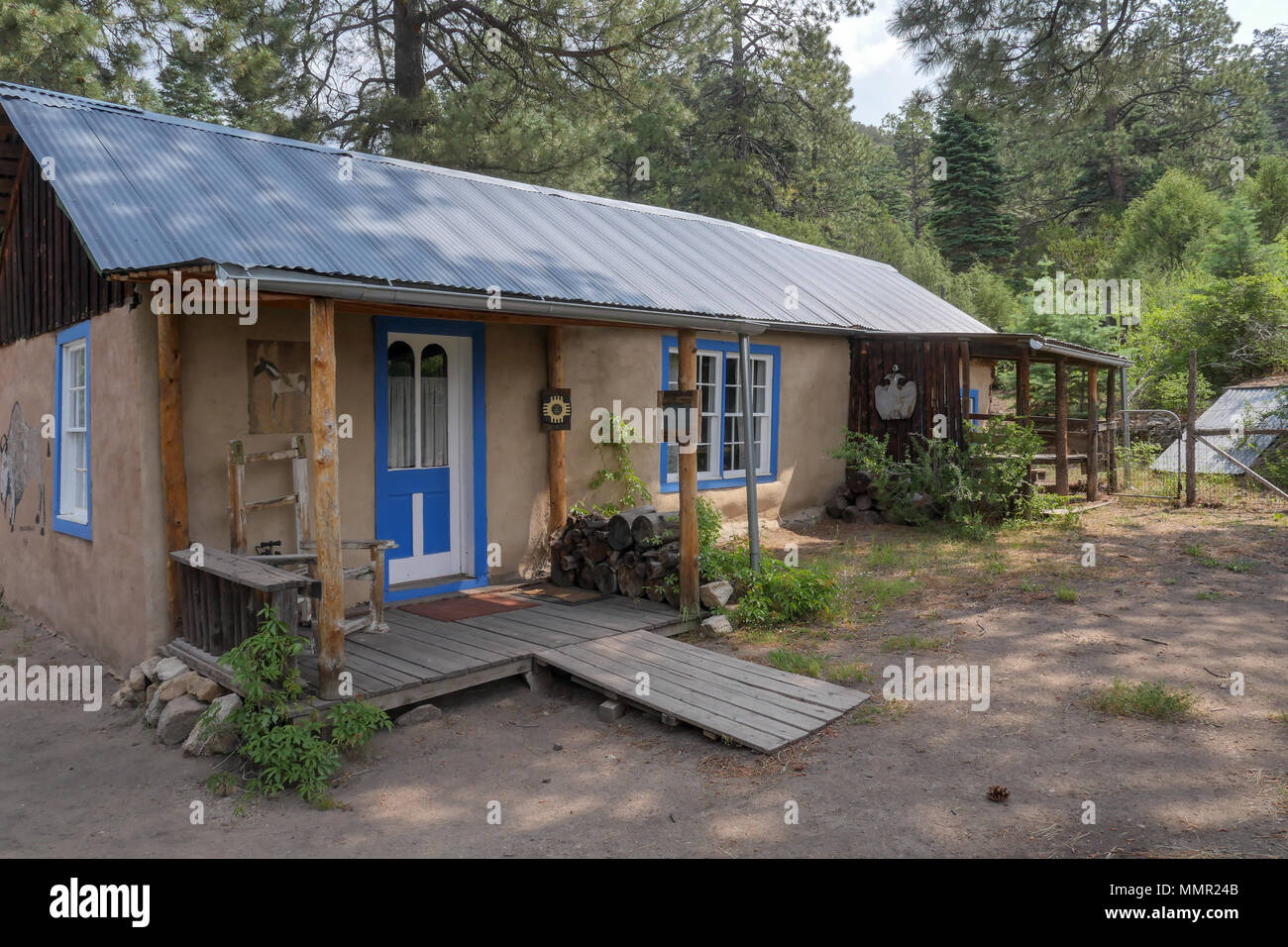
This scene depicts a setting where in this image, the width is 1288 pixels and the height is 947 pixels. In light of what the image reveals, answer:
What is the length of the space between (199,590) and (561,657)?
96.3 inches

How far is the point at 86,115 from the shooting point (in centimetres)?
733

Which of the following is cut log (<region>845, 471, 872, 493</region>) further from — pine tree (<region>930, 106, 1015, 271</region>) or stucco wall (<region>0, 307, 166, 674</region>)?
pine tree (<region>930, 106, 1015, 271</region>)

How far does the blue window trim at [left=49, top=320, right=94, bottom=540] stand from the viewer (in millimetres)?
6875

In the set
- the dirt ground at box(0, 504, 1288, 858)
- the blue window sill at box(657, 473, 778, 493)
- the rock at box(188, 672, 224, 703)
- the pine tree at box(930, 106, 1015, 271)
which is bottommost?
the dirt ground at box(0, 504, 1288, 858)

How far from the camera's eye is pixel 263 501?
21.6 feet

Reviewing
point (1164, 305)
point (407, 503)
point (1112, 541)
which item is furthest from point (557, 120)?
point (1164, 305)

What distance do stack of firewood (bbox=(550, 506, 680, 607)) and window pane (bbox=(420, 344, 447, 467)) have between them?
144 centimetres

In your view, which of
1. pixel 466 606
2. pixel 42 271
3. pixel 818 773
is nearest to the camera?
pixel 818 773

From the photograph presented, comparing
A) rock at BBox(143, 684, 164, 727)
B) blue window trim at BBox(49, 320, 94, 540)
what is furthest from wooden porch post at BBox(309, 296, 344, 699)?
blue window trim at BBox(49, 320, 94, 540)

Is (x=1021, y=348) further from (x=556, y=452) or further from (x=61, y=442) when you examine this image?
(x=61, y=442)

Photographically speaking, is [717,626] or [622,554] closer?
[717,626]

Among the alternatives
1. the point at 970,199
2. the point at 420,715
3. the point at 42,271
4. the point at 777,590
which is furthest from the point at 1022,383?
the point at 970,199

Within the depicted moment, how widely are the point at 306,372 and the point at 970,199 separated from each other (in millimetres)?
31265

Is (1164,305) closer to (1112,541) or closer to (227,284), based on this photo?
(1112,541)
